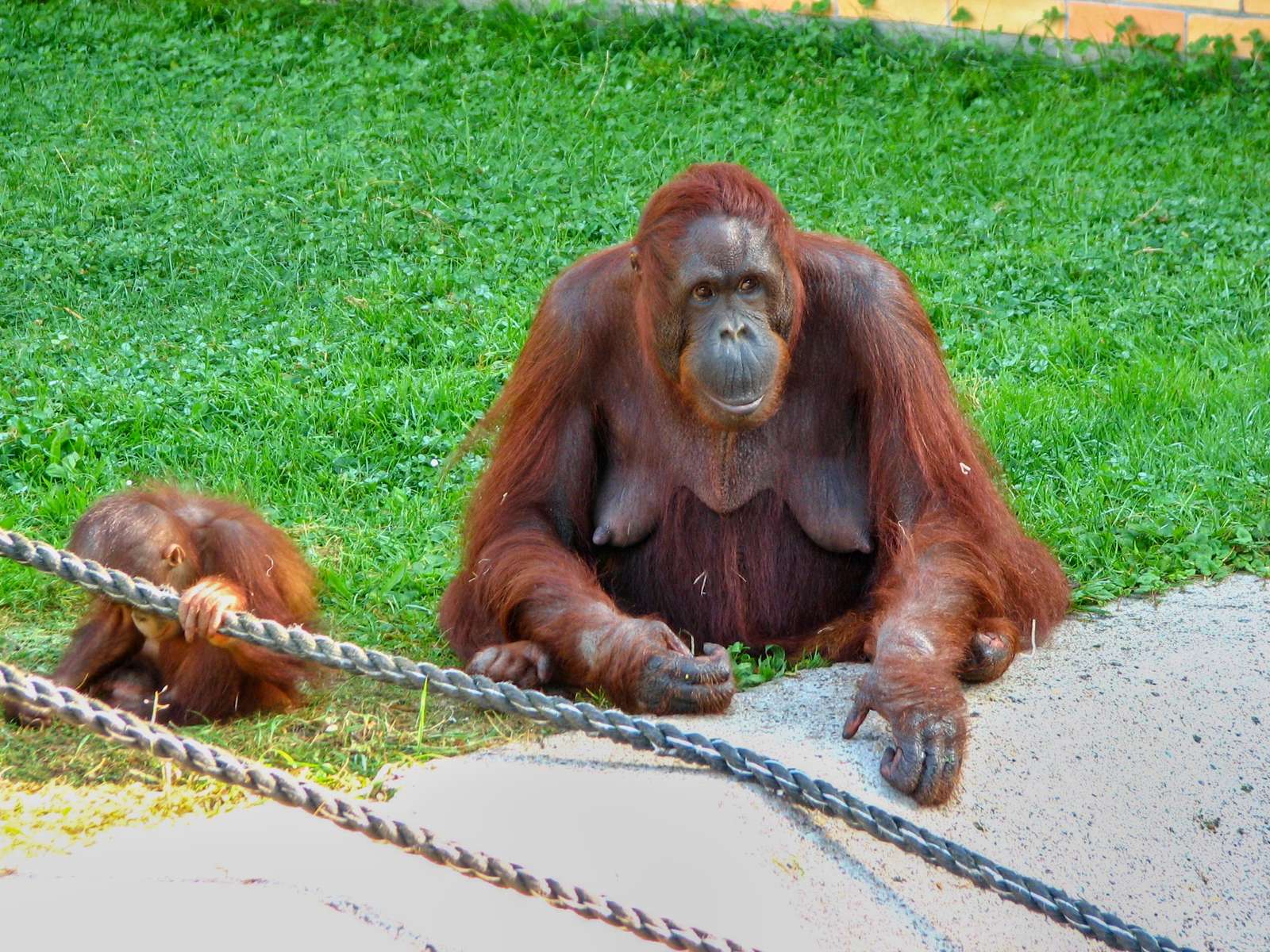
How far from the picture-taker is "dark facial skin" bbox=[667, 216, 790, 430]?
3.21 metres

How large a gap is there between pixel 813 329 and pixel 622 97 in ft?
13.5

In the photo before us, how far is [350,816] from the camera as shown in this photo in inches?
91.1

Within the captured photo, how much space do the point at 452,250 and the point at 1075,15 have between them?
324 centimetres

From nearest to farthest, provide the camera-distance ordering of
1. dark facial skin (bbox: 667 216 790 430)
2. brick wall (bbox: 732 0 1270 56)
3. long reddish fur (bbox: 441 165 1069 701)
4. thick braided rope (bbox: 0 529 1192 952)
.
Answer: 1. thick braided rope (bbox: 0 529 1192 952)
2. dark facial skin (bbox: 667 216 790 430)
3. long reddish fur (bbox: 441 165 1069 701)
4. brick wall (bbox: 732 0 1270 56)

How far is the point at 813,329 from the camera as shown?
3.52 m

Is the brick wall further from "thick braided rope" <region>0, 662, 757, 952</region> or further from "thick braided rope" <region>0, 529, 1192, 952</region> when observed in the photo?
"thick braided rope" <region>0, 662, 757, 952</region>

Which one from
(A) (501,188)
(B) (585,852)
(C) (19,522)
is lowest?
(C) (19,522)

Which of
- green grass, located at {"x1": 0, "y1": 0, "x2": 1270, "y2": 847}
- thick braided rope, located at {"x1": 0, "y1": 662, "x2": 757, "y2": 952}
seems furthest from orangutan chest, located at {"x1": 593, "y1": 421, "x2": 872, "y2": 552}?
thick braided rope, located at {"x1": 0, "y1": 662, "x2": 757, "y2": 952}

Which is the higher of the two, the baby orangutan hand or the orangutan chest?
the orangutan chest

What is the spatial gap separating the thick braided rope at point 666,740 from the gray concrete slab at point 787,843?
154 millimetres

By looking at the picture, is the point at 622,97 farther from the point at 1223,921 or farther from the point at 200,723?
the point at 1223,921

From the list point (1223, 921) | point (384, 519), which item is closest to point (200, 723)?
point (384, 519)

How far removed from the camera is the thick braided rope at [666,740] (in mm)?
2475

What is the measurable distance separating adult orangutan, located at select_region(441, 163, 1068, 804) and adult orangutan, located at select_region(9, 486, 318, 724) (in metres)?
0.42
